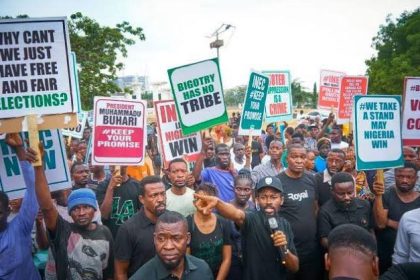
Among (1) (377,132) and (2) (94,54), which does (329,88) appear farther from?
(2) (94,54)

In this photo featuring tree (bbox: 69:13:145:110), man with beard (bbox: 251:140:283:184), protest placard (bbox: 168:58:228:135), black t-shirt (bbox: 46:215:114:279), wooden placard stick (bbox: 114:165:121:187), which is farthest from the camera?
tree (bbox: 69:13:145:110)

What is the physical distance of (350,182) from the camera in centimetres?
443

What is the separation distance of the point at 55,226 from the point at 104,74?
18272mm

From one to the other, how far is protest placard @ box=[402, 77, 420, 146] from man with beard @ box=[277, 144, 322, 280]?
150cm

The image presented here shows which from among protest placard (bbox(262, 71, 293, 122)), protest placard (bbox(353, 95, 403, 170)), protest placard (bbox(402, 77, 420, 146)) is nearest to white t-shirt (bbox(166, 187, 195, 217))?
protest placard (bbox(353, 95, 403, 170))

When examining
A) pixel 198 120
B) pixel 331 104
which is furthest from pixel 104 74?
pixel 198 120

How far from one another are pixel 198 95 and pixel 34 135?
2780 mm

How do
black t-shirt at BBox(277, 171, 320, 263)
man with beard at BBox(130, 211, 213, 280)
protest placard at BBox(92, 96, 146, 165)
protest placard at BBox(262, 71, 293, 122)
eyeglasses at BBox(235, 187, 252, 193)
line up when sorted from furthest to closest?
protest placard at BBox(262, 71, 293, 122)
protest placard at BBox(92, 96, 146, 165)
eyeglasses at BBox(235, 187, 252, 193)
black t-shirt at BBox(277, 171, 320, 263)
man with beard at BBox(130, 211, 213, 280)

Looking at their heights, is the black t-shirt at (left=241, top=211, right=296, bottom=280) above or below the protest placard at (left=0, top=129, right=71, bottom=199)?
below

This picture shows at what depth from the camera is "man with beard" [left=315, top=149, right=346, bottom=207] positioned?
510cm

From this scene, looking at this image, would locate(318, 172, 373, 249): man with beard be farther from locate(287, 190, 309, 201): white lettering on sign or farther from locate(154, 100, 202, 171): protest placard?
locate(154, 100, 202, 171): protest placard

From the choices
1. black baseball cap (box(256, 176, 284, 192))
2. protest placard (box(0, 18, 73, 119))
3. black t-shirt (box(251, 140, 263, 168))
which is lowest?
black t-shirt (box(251, 140, 263, 168))

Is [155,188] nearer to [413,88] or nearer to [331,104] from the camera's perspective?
[413,88]

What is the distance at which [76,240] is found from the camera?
139 inches
